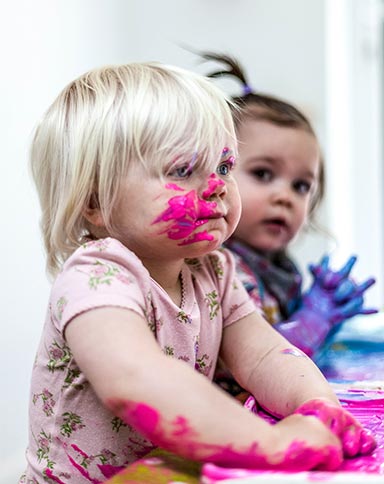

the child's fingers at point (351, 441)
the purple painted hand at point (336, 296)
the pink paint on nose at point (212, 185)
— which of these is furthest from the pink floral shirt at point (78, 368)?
the purple painted hand at point (336, 296)

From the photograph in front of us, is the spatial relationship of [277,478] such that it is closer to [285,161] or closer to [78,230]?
[78,230]

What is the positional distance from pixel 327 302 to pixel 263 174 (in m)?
0.26

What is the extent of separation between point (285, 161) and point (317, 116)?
2.26ft

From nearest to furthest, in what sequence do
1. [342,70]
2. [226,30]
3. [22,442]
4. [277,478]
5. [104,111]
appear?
[277,478] < [104,111] < [22,442] < [226,30] < [342,70]

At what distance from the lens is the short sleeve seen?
699 mm

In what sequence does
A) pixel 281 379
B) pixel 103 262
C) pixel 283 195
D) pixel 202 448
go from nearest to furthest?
pixel 202 448 → pixel 103 262 → pixel 281 379 → pixel 283 195

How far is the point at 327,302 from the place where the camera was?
1.40 meters

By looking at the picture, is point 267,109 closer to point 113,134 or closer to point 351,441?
point 113,134

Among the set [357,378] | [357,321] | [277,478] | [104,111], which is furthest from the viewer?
[357,321]

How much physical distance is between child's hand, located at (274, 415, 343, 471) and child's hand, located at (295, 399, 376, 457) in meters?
0.02

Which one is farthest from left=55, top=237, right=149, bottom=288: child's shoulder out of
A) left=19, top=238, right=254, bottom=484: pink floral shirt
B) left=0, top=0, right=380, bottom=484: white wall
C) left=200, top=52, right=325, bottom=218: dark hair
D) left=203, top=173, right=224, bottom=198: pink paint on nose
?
left=200, top=52, right=325, bottom=218: dark hair

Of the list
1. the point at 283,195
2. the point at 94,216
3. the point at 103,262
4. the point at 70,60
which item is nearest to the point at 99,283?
the point at 103,262

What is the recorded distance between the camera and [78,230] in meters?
0.86

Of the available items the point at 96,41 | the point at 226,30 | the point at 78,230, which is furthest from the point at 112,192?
the point at 226,30
